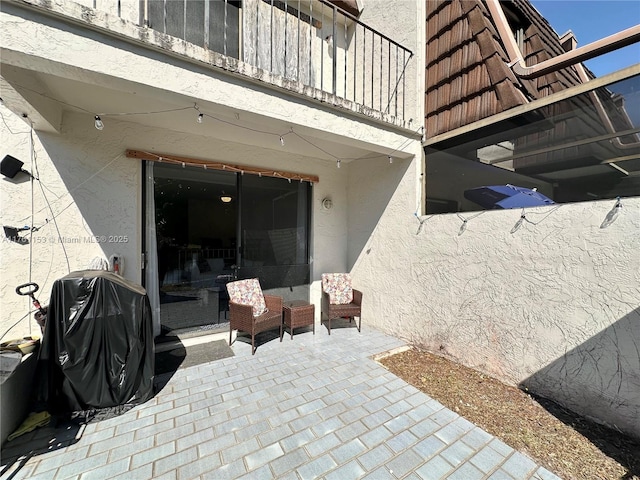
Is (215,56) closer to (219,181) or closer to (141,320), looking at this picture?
(219,181)

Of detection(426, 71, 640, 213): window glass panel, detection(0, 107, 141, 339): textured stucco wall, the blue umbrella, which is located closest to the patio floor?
detection(0, 107, 141, 339): textured stucco wall

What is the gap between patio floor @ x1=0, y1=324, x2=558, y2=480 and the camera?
2.03m

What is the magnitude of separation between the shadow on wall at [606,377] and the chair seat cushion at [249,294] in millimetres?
4234

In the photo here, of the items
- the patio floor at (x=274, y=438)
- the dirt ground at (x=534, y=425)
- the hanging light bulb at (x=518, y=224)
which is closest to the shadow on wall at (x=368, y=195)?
the hanging light bulb at (x=518, y=224)

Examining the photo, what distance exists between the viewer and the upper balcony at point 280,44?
3.14 meters

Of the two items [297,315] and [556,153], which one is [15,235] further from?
[556,153]

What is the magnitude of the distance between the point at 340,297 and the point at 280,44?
17.3 feet

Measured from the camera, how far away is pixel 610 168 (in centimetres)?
272

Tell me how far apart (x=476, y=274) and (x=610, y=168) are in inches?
71.1

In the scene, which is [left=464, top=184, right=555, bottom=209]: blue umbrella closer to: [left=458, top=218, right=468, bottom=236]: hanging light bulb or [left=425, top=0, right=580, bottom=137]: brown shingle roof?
[left=458, top=218, right=468, bottom=236]: hanging light bulb

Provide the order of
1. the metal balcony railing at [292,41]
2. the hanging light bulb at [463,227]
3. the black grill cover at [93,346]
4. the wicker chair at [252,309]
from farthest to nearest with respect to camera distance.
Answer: the metal balcony railing at [292,41], the wicker chair at [252,309], the hanging light bulb at [463,227], the black grill cover at [93,346]

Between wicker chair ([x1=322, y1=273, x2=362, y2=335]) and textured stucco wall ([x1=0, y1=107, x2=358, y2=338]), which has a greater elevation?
textured stucco wall ([x1=0, y1=107, x2=358, y2=338])

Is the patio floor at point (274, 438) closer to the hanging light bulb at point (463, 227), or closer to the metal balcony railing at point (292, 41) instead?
the hanging light bulb at point (463, 227)

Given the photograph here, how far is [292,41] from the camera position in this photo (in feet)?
16.6
